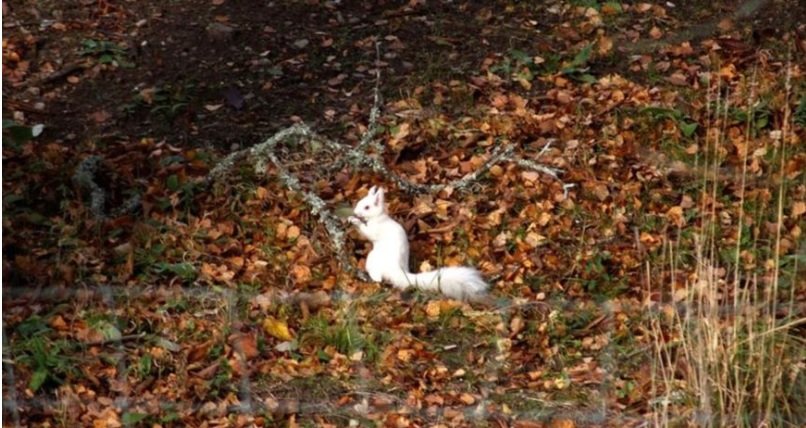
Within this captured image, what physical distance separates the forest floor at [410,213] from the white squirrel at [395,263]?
0.06m

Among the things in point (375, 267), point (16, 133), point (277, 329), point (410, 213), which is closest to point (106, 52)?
point (16, 133)

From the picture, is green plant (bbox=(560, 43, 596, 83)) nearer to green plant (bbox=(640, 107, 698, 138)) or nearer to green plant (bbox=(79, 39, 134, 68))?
green plant (bbox=(640, 107, 698, 138))

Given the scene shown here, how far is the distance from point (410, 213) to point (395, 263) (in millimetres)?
606

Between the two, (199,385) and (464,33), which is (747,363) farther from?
(464,33)

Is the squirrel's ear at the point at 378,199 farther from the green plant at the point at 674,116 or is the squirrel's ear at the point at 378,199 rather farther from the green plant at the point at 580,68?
the green plant at the point at 580,68

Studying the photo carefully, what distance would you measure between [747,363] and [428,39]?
10.5 feet

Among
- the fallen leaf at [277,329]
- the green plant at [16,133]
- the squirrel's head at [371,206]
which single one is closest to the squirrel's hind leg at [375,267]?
the squirrel's head at [371,206]

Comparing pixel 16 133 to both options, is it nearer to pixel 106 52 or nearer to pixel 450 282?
pixel 106 52

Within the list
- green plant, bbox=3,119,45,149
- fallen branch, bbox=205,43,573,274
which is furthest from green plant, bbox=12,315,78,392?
fallen branch, bbox=205,43,573,274

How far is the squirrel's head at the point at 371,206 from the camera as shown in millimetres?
5984

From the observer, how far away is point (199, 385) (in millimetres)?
5316

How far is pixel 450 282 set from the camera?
5770 mm

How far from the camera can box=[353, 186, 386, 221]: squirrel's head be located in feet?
19.6

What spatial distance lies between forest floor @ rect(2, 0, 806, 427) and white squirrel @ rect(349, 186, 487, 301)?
0.20 ft
